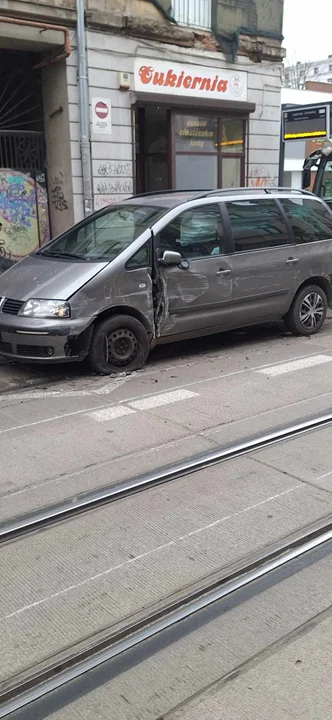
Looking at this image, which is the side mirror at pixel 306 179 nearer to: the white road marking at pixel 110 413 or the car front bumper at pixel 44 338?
the car front bumper at pixel 44 338

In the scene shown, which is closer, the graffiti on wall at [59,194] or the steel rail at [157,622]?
the steel rail at [157,622]

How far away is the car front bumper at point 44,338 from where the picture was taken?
6477 mm

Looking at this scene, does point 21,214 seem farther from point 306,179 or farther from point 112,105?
point 306,179

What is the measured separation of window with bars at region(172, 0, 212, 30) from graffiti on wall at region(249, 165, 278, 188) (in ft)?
10.9

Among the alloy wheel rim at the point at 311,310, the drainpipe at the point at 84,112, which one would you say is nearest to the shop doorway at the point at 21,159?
the drainpipe at the point at 84,112

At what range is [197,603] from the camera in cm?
309

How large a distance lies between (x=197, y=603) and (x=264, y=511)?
995 millimetres

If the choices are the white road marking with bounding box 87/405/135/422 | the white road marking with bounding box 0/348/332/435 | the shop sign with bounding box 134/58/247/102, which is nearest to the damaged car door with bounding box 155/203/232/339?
the white road marking with bounding box 0/348/332/435

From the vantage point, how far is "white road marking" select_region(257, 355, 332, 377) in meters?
7.01

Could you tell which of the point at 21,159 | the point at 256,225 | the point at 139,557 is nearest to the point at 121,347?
the point at 256,225

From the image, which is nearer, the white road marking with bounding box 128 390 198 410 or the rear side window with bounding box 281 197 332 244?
the white road marking with bounding box 128 390 198 410

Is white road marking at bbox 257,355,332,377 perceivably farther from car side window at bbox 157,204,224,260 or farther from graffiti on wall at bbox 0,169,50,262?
graffiti on wall at bbox 0,169,50,262

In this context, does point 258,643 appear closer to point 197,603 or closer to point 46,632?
point 197,603

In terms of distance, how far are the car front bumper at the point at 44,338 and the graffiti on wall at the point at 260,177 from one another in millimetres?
10320
